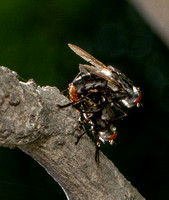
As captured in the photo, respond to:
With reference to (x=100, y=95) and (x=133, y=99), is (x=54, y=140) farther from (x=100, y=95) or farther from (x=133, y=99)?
(x=133, y=99)

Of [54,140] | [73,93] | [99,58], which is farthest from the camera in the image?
[99,58]

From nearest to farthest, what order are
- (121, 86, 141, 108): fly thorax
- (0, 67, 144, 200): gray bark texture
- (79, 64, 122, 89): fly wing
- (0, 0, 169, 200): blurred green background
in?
1. (0, 67, 144, 200): gray bark texture
2. (79, 64, 122, 89): fly wing
3. (121, 86, 141, 108): fly thorax
4. (0, 0, 169, 200): blurred green background

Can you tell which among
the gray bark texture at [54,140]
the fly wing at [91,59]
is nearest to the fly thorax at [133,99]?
the fly wing at [91,59]

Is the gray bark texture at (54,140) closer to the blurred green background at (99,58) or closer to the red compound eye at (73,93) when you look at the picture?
the red compound eye at (73,93)

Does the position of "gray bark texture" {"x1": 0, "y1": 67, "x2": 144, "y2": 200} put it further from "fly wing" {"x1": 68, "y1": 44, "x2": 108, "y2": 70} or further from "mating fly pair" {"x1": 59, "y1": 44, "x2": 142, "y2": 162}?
"fly wing" {"x1": 68, "y1": 44, "x2": 108, "y2": 70}

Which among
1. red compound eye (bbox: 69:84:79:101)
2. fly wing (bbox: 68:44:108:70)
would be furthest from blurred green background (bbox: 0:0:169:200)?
red compound eye (bbox: 69:84:79:101)

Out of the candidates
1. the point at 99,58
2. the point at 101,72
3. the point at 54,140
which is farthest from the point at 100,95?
the point at 99,58
